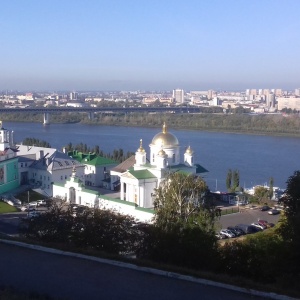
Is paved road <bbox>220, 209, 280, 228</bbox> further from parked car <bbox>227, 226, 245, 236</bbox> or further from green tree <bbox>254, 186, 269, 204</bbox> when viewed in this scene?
green tree <bbox>254, 186, 269, 204</bbox>

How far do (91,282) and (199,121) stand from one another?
55.8ft

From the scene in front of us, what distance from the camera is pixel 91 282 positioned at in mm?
1742

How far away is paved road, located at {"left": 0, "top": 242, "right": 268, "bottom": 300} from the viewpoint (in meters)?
1.64

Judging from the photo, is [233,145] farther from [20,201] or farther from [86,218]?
[86,218]

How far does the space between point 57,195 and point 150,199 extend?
1.13m

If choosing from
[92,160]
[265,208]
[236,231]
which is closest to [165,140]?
[265,208]

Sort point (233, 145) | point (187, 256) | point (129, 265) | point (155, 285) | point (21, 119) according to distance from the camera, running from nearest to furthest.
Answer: point (155, 285), point (129, 265), point (187, 256), point (233, 145), point (21, 119)

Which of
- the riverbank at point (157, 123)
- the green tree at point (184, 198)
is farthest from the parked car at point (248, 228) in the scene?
the riverbank at point (157, 123)

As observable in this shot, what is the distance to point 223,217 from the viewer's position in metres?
5.01

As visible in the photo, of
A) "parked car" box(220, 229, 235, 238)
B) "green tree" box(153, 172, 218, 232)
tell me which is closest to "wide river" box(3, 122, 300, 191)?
"parked car" box(220, 229, 235, 238)

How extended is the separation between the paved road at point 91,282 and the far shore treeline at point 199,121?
14291 millimetres

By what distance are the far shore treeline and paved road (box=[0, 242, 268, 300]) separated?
1429 centimetres

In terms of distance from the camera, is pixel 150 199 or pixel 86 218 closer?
pixel 86 218

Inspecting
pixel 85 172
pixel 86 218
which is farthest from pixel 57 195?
pixel 86 218
